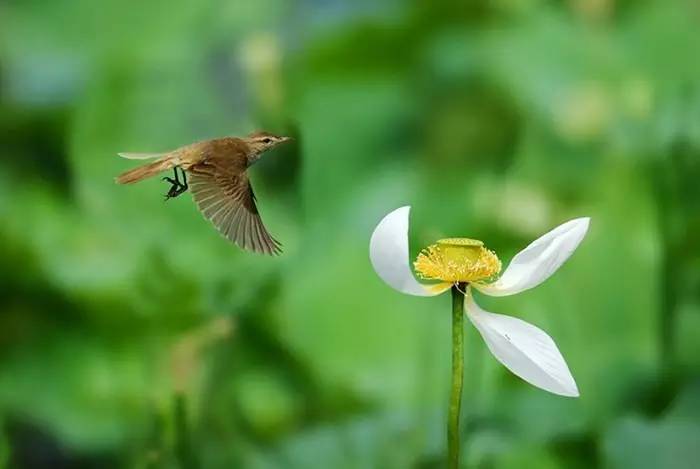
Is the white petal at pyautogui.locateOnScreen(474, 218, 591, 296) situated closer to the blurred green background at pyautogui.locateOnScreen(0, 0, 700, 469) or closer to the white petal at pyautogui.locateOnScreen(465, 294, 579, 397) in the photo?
the white petal at pyautogui.locateOnScreen(465, 294, 579, 397)

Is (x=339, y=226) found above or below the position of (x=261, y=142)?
below

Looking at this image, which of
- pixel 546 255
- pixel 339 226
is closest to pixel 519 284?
pixel 546 255

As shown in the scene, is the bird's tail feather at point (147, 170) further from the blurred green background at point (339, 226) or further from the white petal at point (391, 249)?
the blurred green background at point (339, 226)

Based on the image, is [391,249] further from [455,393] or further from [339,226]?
[339,226]

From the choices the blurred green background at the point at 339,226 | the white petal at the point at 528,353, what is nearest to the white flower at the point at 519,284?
the white petal at the point at 528,353

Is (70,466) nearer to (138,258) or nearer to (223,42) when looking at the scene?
(138,258)

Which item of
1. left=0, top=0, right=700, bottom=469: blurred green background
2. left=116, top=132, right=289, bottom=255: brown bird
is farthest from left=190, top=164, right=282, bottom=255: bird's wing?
left=0, top=0, right=700, bottom=469: blurred green background
